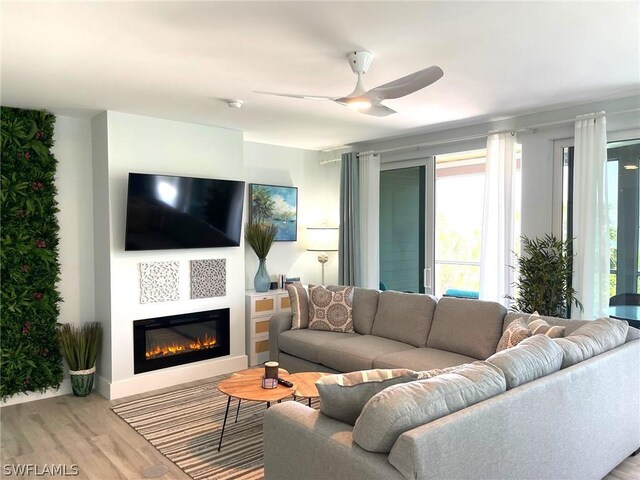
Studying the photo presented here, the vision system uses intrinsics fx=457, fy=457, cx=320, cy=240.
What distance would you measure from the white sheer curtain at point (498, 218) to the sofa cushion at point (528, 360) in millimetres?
2205

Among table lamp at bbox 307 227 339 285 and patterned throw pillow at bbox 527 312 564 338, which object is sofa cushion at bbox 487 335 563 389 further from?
table lamp at bbox 307 227 339 285

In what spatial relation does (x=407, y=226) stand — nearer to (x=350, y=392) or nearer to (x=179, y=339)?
(x=179, y=339)

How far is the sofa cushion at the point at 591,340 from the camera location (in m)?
2.52

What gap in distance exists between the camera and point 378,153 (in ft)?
18.9

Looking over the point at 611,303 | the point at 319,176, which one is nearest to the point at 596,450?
the point at 611,303

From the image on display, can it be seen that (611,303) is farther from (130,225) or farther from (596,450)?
(130,225)

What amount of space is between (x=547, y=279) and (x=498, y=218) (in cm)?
89

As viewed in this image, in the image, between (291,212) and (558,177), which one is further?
(291,212)

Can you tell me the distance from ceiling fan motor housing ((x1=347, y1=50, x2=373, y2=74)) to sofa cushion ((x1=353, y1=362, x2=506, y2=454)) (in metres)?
1.91

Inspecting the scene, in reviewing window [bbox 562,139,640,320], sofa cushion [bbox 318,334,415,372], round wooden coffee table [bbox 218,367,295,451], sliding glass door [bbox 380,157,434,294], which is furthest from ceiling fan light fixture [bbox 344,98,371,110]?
sliding glass door [bbox 380,157,434,294]

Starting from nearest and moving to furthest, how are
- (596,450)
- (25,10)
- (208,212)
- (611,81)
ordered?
(25,10), (596,450), (611,81), (208,212)

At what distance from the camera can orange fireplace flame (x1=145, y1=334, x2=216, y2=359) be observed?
4574 millimetres

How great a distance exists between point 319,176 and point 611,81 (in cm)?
380

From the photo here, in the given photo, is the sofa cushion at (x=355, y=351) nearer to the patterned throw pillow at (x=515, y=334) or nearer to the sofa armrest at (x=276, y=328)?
the sofa armrest at (x=276, y=328)
